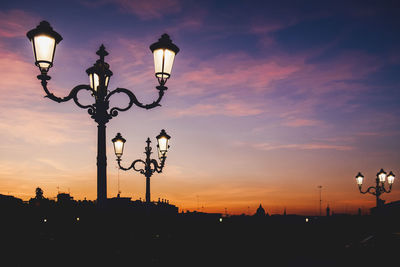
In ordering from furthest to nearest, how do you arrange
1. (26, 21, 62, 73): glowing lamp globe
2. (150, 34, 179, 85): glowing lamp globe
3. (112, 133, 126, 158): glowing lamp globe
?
1. (112, 133, 126, 158): glowing lamp globe
2. (150, 34, 179, 85): glowing lamp globe
3. (26, 21, 62, 73): glowing lamp globe

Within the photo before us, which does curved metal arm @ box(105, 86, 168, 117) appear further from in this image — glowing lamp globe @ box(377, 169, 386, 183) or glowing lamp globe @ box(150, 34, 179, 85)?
glowing lamp globe @ box(377, 169, 386, 183)

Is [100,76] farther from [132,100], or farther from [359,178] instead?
[359,178]

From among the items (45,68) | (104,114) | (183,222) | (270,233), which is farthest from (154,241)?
(270,233)

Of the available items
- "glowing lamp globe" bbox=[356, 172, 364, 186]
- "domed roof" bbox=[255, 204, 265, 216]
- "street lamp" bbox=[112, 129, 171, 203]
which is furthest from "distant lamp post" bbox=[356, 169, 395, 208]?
"domed roof" bbox=[255, 204, 265, 216]

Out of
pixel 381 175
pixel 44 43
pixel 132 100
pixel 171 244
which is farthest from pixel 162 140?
pixel 381 175

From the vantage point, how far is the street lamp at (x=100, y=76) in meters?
5.91

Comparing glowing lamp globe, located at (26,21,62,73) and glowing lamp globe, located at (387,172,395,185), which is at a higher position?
glowing lamp globe, located at (26,21,62,73)

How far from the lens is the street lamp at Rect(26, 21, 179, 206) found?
5914 mm

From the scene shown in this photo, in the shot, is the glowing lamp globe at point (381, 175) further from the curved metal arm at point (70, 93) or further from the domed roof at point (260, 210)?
the domed roof at point (260, 210)

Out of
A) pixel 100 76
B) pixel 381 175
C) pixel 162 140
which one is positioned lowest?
pixel 381 175

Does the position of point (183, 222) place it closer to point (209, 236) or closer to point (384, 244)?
point (209, 236)

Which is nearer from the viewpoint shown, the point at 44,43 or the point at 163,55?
the point at 44,43

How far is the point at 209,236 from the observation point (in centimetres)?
2172

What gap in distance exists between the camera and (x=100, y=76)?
684 cm
